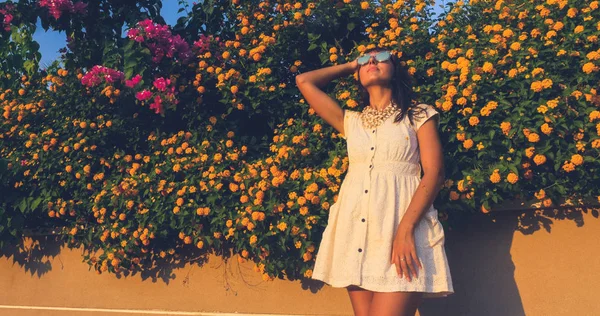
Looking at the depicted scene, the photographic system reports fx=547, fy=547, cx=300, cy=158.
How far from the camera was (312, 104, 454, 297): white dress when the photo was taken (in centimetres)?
252

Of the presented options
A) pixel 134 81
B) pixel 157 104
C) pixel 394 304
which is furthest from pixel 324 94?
pixel 134 81

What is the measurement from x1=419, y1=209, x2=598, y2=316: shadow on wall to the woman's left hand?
118 centimetres

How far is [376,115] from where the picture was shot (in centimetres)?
282

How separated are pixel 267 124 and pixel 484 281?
2279 millimetres

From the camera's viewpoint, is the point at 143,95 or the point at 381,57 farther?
the point at 143,95

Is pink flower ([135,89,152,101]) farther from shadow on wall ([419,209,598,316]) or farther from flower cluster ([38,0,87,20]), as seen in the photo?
shadow on wall ([419,209,598,316])

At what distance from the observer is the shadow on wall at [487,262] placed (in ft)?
11.0

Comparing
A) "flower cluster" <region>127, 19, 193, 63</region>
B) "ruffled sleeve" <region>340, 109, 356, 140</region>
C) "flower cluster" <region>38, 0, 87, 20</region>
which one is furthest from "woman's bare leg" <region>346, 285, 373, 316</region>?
"flower cluster" <region>38, 0, 87, 20</region>

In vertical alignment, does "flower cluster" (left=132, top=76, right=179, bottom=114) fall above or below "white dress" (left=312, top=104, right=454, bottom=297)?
above

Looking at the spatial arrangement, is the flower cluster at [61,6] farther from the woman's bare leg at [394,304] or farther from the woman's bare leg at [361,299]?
the woman's bare leg at [394,304]

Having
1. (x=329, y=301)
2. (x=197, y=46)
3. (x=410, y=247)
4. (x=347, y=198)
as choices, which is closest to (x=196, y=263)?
(x=329, y=301)

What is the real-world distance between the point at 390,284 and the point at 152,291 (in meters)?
2.84

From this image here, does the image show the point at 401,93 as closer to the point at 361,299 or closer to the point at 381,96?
the point at 381,96

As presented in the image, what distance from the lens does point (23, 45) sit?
5.78 metres
